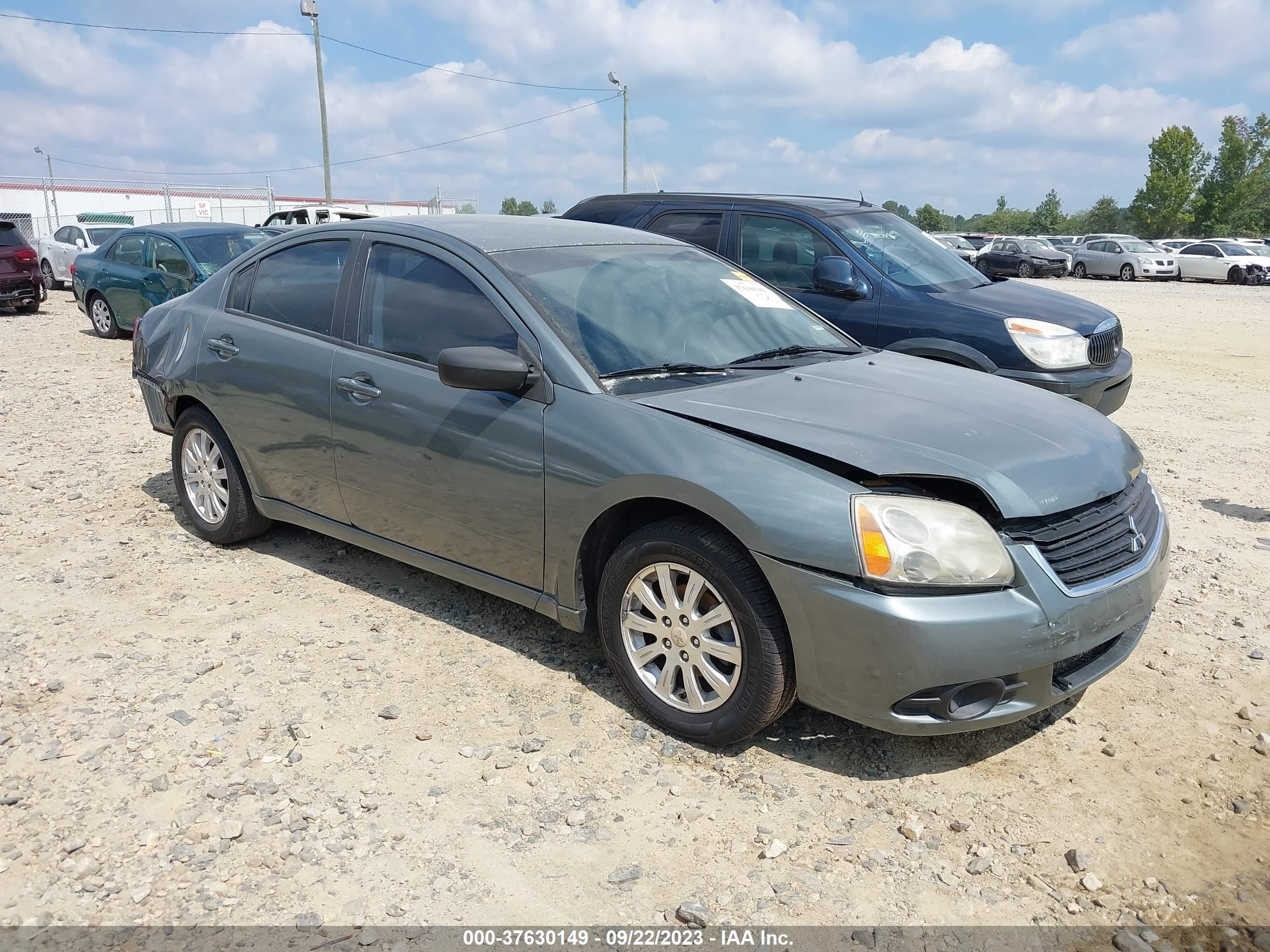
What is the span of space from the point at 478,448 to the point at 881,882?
2.05 meters

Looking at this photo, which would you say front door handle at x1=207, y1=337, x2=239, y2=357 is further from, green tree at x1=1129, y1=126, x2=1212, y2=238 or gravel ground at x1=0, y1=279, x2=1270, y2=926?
green tree at x1=1129, y1=126, x2=1212, y2=238

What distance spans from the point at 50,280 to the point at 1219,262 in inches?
1402

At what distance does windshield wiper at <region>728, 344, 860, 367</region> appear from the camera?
4020 millimetres

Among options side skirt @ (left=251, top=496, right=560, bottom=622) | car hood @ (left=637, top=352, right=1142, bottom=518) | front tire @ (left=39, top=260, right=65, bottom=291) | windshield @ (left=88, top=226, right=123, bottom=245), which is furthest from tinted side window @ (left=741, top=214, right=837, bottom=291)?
front tire @ (left=39, top=260, right=65, bottom=291)

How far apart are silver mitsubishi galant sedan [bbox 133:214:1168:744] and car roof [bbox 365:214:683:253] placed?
22 mm

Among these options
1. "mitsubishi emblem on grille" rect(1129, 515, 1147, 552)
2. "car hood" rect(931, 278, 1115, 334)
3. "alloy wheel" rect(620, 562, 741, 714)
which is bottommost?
"alloy wheel" rect(620, 562, 741, 714)

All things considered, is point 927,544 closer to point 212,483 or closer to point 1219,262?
point 212,483

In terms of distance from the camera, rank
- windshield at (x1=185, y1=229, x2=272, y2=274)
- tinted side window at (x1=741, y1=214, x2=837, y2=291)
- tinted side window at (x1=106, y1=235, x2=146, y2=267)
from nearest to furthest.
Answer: tinted side window at (x1=741, y1=214, x2=837, y2=291) → windshield at (x1=185, y1=229, x2=272, y2=274) → tinted side window at (x1=106, y1=235, x2=146, y2=267)

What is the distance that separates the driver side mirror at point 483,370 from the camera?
353 centimetres

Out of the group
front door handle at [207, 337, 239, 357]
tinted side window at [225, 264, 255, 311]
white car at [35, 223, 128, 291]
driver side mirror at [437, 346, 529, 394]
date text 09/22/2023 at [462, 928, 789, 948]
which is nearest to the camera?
date text 09/22/2023 at [462, 928, 789, 948]

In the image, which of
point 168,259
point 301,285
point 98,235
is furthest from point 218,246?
point 98,235

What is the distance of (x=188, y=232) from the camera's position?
1255 cm

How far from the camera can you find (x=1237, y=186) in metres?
59.8

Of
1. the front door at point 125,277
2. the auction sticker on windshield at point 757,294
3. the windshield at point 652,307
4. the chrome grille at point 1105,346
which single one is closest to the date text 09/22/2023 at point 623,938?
the windshield at point 652,307
